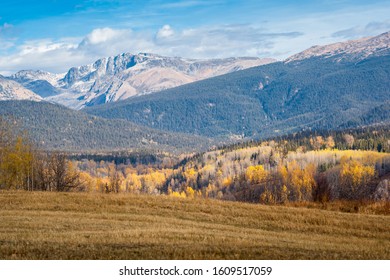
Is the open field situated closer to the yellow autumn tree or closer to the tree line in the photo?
the tree line

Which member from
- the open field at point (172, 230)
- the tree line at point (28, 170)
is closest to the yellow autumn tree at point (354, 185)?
the tree line at point (28, 170)

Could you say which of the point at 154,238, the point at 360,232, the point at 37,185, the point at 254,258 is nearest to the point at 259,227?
the point at 360,232

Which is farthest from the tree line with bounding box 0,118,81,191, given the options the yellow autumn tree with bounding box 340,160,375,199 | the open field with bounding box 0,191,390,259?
the yellow autumn tree with bounding box 340,160,375,199

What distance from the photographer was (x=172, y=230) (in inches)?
1222

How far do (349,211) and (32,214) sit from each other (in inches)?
981

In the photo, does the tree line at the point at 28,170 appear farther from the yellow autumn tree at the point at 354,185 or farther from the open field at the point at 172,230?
the yellow autumn tree at the point at 354,185

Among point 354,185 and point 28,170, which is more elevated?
point 28,170

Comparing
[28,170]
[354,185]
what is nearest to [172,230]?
[28,170]

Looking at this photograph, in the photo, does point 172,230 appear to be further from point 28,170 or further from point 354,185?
point 354,185

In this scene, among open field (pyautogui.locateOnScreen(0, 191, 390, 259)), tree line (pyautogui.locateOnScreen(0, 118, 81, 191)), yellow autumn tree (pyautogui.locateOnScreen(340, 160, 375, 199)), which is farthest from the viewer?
yellow autumn tree (pyautogui.locateOnScreen(340, 160, 375, 199))

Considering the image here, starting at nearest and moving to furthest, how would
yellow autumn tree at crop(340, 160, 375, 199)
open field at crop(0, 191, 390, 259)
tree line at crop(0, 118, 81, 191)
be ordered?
open field at crop(0, 191, 390, 259) → tree line at crop(0, 118, 81, 191) → yellow autumn tree at crop(340, 160, 375, 199)

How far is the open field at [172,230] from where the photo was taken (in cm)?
2389

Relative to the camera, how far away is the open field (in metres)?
23.9
